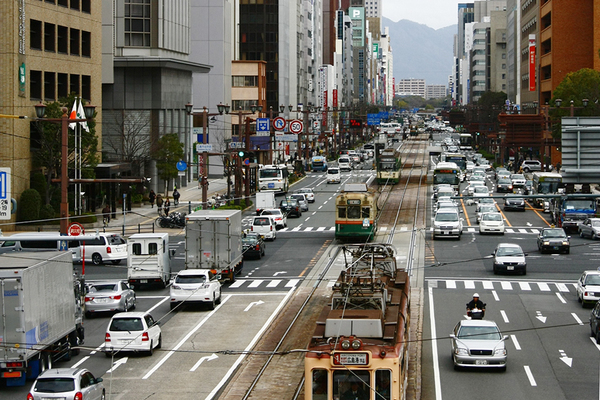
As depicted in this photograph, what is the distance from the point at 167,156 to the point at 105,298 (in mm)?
47825

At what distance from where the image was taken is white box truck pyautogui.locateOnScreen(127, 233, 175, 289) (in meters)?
42.2

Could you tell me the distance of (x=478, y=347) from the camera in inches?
1078

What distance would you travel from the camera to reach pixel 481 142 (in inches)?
7470

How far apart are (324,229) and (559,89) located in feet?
134

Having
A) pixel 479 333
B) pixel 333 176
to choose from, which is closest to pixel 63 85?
pixel 333 176

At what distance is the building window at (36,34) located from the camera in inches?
2544

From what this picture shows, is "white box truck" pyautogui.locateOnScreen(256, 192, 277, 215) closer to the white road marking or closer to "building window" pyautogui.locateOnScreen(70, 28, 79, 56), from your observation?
"building window" pyautogui.locateOnScreen(70, 28, 79, 56)

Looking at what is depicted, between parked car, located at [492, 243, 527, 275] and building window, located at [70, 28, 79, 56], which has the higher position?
building window, located at [70, 28, 79, 56]

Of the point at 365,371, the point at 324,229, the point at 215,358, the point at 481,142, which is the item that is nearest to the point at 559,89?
the point at 324,229

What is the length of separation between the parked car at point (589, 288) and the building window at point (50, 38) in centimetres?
4381

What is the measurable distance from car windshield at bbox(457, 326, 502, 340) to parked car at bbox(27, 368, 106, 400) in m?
11.4

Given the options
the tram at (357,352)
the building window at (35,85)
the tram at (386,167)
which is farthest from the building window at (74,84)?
the tram at (357,352)

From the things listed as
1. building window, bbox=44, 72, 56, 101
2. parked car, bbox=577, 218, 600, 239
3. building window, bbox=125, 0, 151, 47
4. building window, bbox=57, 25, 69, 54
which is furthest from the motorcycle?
building window, bbox=125, 0, 151, 47

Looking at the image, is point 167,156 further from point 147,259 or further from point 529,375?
point 529,375
